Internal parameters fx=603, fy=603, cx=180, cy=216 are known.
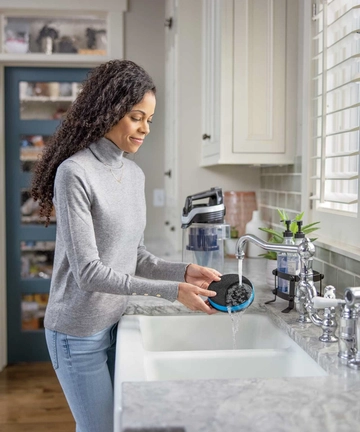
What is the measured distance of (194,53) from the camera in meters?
2.93

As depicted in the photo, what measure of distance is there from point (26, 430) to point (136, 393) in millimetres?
2471

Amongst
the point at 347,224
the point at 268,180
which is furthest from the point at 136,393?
the point at 268,180

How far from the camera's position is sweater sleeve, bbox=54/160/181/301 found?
4.76 ft

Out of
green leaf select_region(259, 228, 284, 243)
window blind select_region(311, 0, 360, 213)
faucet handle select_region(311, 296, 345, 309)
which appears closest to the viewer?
faucet handle select_region(311, 296, 345, 309)

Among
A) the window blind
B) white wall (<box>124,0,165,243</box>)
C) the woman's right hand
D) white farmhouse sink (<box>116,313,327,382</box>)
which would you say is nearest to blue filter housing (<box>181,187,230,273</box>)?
the window blind

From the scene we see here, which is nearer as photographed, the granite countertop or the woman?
the granite countertop

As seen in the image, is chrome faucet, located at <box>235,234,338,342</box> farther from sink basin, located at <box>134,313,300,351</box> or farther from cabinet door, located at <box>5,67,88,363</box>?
cabinet door, located at <box>5,67,88,363</box>

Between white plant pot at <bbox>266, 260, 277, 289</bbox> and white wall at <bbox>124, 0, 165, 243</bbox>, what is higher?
white wall at <bbox>124, 0, 165, 243</bbox>

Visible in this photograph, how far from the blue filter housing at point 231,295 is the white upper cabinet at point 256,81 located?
97 cm

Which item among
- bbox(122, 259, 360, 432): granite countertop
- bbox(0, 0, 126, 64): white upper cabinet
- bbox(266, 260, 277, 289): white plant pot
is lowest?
bbox(122, 259, 360, 432): granite countertop

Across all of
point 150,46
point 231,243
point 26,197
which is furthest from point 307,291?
point 26,197

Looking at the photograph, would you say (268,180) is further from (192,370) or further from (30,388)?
(30,388)

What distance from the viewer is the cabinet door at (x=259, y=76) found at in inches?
95.7

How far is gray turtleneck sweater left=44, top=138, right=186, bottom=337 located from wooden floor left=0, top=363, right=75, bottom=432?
188cm
